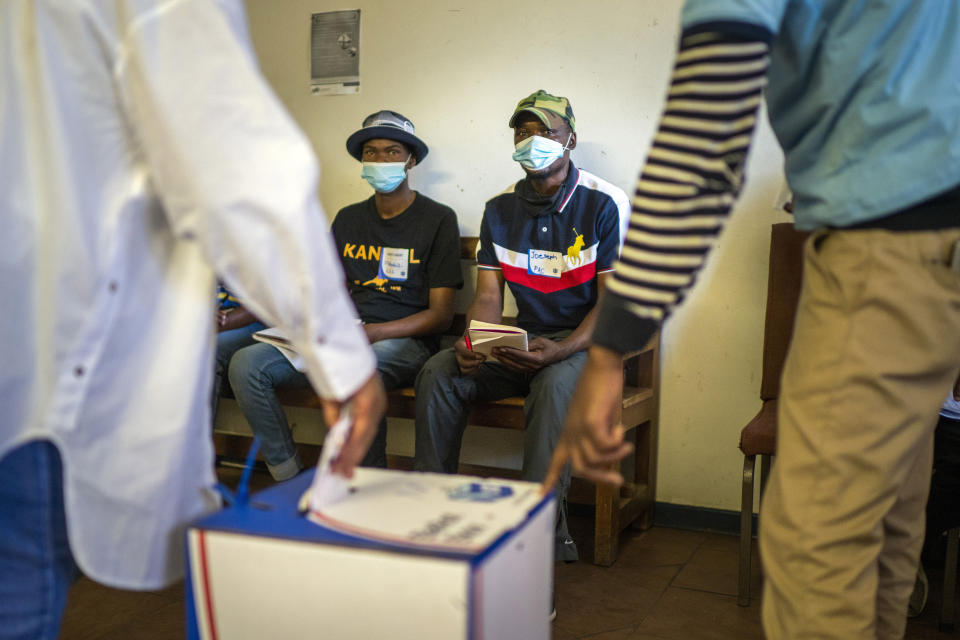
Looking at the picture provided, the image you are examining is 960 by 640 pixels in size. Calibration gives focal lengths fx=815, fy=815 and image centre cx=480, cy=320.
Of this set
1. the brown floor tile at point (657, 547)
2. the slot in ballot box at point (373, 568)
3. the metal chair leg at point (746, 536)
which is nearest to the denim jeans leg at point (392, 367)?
the brown floor tile at point (657, 547)

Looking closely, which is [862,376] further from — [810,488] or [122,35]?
[122,35]

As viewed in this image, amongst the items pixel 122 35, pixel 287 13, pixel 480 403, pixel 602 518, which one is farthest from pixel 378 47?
pixel 122 35

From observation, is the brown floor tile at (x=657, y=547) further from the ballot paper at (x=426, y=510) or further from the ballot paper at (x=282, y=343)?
the ballot paper at (x=426, y=510)

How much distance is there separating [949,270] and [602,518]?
1786 mm

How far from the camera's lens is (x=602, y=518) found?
8.61 ft

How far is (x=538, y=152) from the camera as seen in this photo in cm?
279

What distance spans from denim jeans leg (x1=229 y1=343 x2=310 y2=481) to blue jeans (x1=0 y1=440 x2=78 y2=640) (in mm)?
2028

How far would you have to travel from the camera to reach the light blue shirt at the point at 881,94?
0.99 m

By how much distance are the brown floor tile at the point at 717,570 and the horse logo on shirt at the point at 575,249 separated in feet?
3.53

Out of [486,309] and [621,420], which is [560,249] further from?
[621,420]

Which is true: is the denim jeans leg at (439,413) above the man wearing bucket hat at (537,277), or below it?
below

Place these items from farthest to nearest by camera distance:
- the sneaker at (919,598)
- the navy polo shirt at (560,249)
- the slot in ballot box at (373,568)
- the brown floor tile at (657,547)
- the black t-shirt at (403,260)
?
the black t-shirt at (403,260) → the navy polo shirt at (560,249) → the brown floor tile at (657,547) → the sneaker at (919,598) → the slot in ballot box at (373,568)

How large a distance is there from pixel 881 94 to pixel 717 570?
195cm

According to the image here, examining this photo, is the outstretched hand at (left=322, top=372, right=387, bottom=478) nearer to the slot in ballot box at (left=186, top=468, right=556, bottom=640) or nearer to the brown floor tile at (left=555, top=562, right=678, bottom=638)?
the slot in ballot box at (left=186, top=468, right=556, bottom=640)
